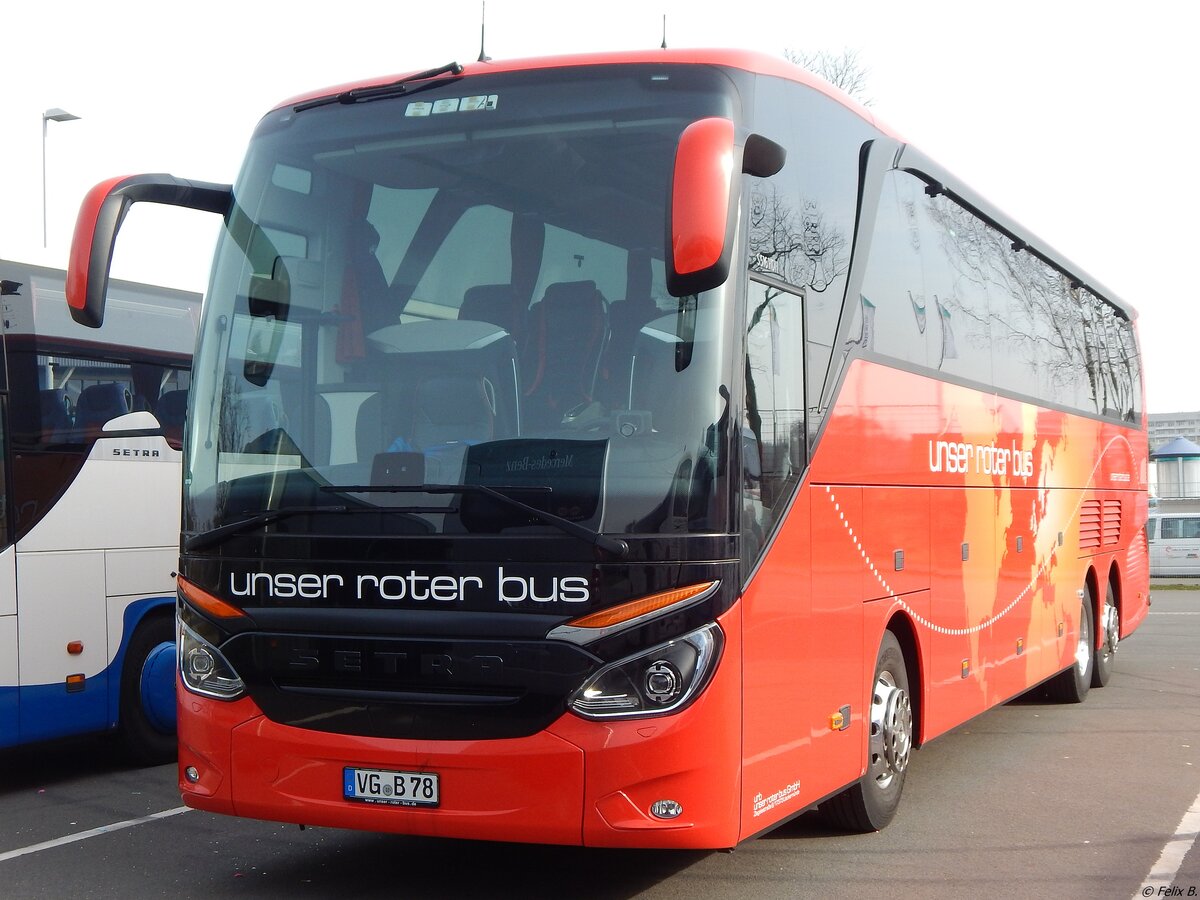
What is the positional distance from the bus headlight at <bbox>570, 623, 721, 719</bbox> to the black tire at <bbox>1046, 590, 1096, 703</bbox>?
771 cm

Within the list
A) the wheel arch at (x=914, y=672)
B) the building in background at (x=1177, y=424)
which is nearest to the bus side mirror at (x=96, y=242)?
the wheel arch at (x=914, y=672)

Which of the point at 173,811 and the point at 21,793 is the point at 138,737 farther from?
the point at 173,811

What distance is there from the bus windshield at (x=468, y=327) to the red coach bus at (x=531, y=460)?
0.01 metres

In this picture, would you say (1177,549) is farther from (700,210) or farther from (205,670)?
(700,210)

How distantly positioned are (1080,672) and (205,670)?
8.59 meters

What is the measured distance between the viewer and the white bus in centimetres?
814

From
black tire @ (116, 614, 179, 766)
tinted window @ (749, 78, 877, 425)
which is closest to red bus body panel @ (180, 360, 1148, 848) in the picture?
tinted window @ (749, 78, 877, 425)

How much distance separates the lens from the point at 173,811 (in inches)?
305

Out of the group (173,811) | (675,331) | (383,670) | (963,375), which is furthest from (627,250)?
(173,811)

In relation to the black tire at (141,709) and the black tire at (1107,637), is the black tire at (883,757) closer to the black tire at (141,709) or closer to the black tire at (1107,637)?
the black tire at (141,709)

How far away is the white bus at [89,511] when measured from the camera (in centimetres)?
814

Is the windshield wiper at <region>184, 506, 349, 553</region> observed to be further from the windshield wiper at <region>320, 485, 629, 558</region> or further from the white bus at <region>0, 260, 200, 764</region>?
the white bus at <region>0, 260, 200, 764</region>

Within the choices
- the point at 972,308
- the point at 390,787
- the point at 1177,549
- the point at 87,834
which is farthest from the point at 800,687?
the point at 1177,549

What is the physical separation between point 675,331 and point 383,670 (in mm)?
1664
